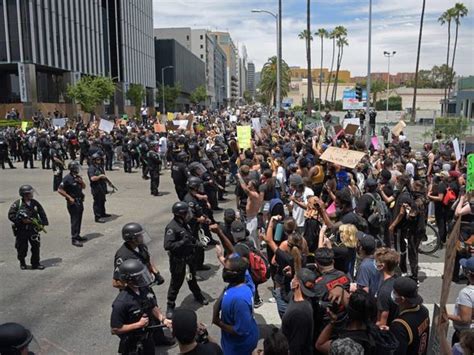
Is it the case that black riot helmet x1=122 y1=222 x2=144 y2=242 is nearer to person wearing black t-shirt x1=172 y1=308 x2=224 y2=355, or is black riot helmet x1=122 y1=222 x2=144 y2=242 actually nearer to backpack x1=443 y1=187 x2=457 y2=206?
person wearing black t-shirt x1=172 y1=308 x2=224 y2=355

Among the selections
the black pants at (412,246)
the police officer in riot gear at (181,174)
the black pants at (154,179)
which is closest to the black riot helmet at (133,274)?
the black pants at (412,246)

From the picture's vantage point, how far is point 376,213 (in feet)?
24.5

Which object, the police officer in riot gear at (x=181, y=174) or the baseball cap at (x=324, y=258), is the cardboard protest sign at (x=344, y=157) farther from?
the baseball cap at (x=324, y=258)

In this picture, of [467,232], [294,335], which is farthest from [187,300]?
[467,232]

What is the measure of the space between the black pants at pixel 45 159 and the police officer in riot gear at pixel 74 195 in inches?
509

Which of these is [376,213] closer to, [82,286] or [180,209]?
[180,209]

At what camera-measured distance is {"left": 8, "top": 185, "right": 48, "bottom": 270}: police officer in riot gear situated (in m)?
8.18

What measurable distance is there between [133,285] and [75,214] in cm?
623

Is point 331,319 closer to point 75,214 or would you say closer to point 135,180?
point 75,214

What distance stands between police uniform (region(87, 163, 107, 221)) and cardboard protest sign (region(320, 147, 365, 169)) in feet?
18.4

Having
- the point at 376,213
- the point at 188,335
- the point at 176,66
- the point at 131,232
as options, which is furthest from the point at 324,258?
the point at 176,66

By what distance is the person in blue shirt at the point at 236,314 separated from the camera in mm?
4258

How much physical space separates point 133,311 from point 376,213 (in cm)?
443

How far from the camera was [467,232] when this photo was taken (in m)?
7.50
